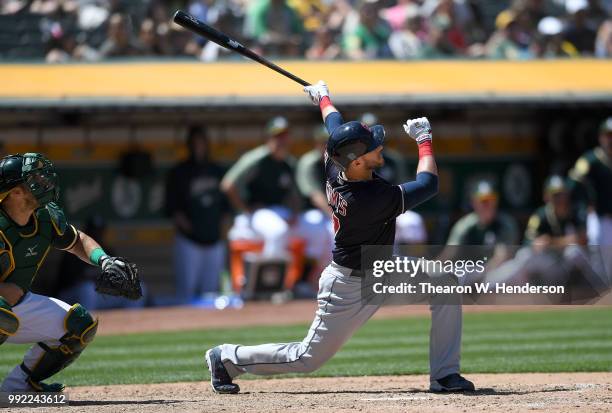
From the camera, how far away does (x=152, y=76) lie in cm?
1247

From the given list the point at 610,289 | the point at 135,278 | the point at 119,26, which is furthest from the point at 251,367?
the point at 119,26

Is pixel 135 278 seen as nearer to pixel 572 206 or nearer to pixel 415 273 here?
pixel 415 273

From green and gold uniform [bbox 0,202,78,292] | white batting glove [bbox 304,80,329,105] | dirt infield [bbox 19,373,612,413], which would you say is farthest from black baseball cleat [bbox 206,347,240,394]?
white batting glove [bbox 304,80,329,105]

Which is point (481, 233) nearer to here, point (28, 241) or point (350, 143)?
point (350, 143)

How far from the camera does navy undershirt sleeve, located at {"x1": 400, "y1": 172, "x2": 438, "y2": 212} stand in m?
5.96

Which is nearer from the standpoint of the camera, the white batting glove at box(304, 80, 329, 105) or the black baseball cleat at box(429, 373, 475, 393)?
the black baseball cleat at box(429, 373, 475, 393)

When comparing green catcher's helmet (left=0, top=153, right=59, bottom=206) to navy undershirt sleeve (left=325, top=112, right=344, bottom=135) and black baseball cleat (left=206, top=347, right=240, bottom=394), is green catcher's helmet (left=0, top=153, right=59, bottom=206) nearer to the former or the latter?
black baseball cleat (left=206, top=347, right=240, bottom=394)

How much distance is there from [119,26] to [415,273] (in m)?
7.46

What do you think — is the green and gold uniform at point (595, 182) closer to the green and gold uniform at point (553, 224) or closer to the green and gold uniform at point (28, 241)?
the green and gold uniform at point (553, 224)

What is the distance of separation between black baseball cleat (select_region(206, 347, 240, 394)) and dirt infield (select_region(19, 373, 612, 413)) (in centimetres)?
6

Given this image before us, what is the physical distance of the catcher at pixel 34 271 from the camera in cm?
595

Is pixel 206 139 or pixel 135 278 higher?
pixel 206 139

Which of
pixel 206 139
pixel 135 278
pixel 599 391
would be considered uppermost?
pixel 206 139

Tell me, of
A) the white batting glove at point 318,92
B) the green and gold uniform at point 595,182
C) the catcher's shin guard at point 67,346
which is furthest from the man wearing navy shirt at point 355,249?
the green and gold uniform at point 595,182
